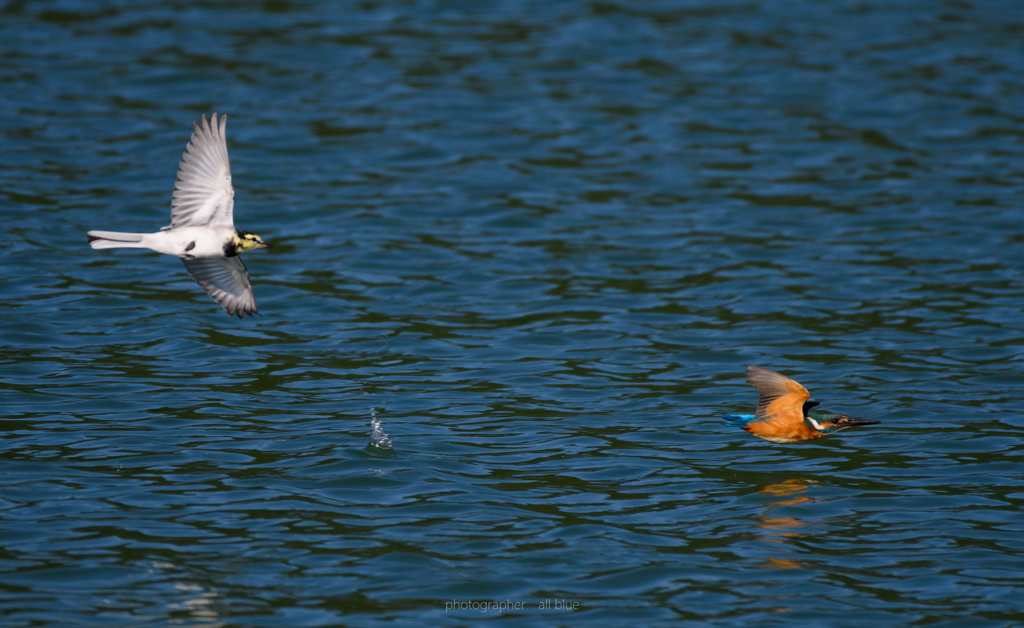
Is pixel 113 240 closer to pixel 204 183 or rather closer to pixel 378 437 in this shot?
pixel 204 183

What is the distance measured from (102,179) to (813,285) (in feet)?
23.4

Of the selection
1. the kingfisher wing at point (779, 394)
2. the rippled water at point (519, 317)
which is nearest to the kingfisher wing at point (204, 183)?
the rippled water at point (519, 317)

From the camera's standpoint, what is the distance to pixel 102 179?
11.4 metres

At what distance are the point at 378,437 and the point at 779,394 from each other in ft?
8.22

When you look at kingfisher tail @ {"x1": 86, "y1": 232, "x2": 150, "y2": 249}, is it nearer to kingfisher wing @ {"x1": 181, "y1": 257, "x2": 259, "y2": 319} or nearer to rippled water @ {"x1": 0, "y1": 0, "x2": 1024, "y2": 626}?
kingfisher wing @ {"x1": 181, "y1": 257, "x2": 259, "y2": 319}

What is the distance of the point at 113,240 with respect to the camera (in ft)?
20.0

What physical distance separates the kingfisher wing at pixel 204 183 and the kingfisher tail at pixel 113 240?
0.91 ft

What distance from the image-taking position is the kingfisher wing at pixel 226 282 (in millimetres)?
6734

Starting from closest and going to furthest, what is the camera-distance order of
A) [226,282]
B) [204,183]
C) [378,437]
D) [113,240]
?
[113,240], [204,183], [226,282], [378,437]

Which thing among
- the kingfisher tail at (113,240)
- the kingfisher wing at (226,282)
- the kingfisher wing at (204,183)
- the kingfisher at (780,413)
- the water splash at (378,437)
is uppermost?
the kingfisher wing at (204,183)

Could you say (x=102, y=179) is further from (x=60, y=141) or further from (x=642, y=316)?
(x=642, y=316)

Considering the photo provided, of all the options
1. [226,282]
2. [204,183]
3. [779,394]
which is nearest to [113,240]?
[204,183]

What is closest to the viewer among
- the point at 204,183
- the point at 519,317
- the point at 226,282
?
the point at 204,183

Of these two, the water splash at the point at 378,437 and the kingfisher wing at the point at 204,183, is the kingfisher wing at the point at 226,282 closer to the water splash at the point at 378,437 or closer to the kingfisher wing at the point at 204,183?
the kingfisher wing at the point at 204,183
